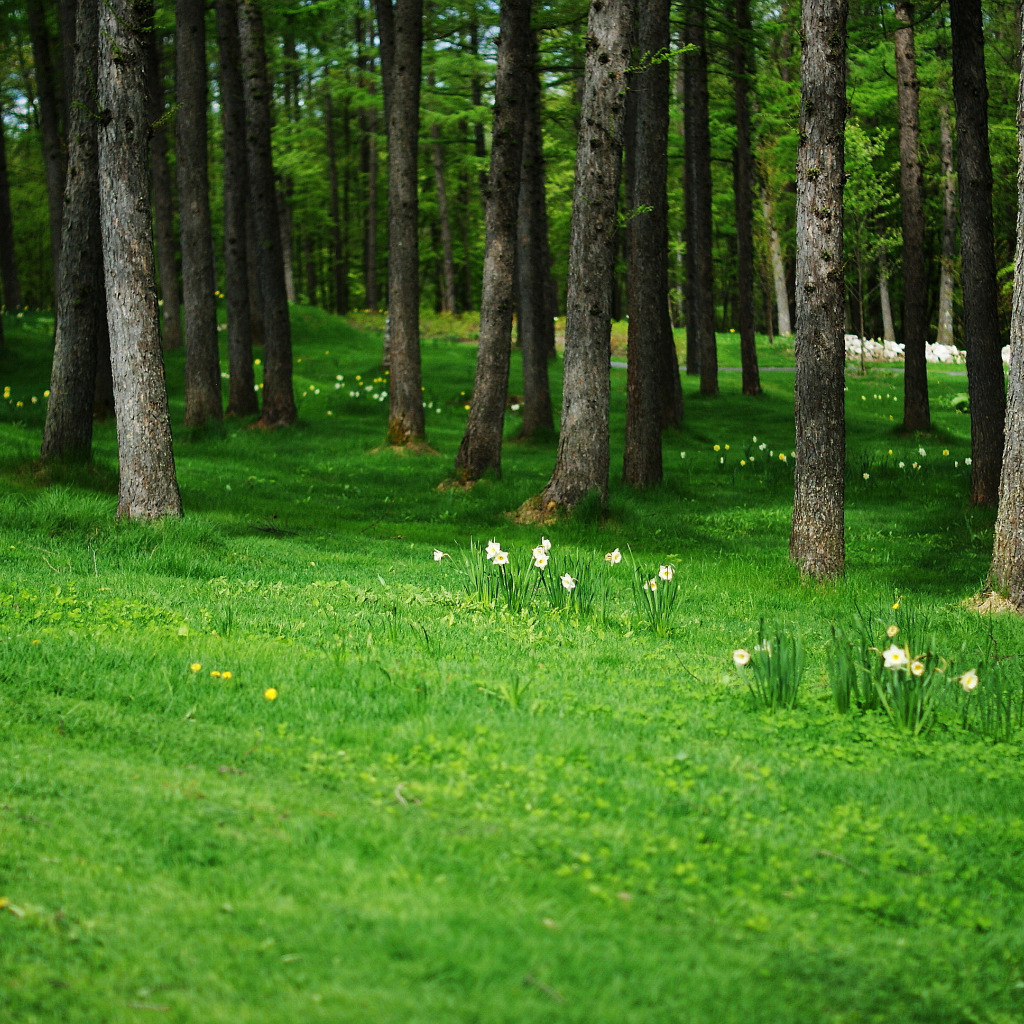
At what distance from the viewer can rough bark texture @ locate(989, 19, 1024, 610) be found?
6.90 meters

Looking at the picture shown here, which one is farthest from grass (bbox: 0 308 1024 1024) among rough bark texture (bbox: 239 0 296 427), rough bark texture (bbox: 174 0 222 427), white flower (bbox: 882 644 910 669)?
rough bark texture (bbox: 239 0 296 427)

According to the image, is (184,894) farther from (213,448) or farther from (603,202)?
(213,448)

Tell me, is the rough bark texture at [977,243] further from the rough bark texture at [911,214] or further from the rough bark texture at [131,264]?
the rough bark texture at [131,264]

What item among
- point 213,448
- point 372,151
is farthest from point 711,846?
point 372,151

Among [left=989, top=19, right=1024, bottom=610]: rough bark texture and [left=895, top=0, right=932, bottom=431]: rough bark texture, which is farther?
[left=895, top=0, right=932, bottom=431]: rough bark texture

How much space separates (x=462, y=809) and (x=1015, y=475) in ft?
16.2

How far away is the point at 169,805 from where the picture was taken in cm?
366

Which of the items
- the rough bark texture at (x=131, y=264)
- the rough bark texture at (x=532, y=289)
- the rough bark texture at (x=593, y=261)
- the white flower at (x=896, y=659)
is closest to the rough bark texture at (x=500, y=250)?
the rough bark texture at (x=593, y=261)

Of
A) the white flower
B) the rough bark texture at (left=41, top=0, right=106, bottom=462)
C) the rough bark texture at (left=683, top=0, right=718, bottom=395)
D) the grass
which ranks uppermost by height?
the rough bark texture at (left=683, top=0, right=718, bottom=395)

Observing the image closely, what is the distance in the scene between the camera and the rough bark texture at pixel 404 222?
1427 centimetres

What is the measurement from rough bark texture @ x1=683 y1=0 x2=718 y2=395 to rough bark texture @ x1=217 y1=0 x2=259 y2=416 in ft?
26.5

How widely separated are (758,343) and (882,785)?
34.7 metres

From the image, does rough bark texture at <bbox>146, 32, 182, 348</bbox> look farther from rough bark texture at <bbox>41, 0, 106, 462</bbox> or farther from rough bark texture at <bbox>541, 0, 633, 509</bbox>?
rough bark texture at <bbox>541, 0, 633, 509</bbox>

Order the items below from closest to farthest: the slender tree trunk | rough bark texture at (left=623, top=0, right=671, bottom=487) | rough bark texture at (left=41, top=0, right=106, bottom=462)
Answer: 1. rough bark texture at (left=41, top=0, right=106, bottom=462)
2. rough bark texture at (left=623, top=0, right=671, bottom=487)
3. the slender tree trunk
